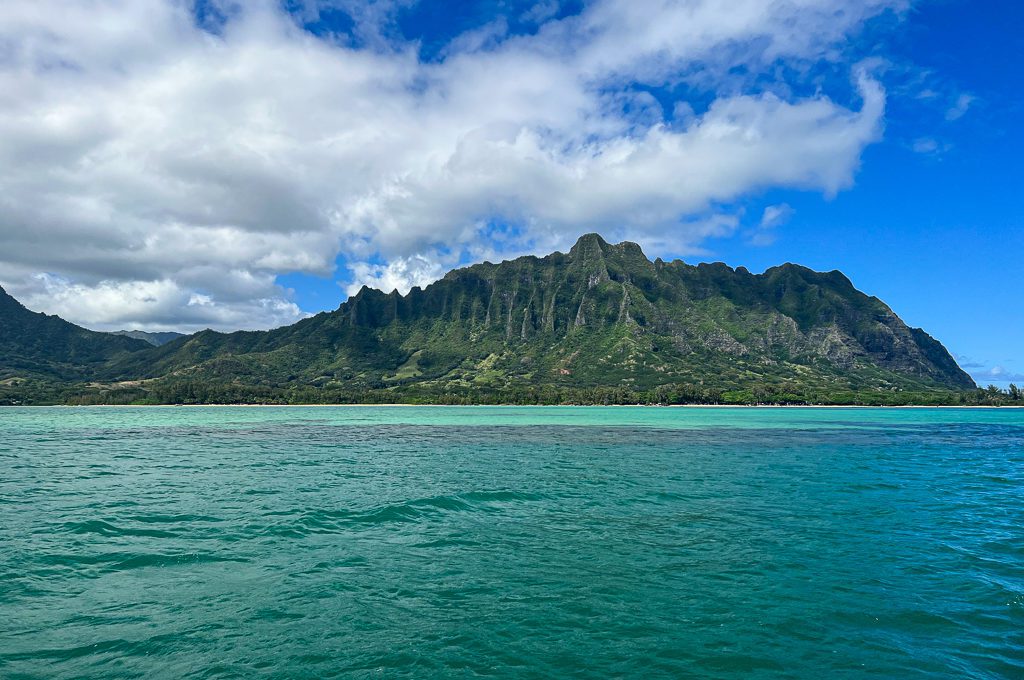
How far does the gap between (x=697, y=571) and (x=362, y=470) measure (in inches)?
1498

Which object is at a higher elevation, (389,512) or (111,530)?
(389,512)

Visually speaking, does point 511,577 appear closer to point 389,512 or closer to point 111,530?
point 389,512

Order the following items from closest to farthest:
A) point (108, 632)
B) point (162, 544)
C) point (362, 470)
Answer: point (108, 632) → point (162, 544) → point (362, 470)

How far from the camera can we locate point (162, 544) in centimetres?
2589

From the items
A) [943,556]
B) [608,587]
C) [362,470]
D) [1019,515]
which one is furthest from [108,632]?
[1019,515]

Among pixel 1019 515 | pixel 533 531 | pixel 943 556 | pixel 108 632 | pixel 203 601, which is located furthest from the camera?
pixel 1019 515

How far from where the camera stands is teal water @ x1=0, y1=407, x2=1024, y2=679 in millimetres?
14742

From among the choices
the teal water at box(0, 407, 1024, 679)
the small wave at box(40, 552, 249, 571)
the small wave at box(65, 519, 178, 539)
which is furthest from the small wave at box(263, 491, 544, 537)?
the small wave at box(65, 519, 178, 539)

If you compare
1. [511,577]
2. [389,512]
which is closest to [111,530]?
[389,512]

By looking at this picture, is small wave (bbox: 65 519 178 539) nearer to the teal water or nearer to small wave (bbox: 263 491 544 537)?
the teal water

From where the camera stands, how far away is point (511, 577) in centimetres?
2095

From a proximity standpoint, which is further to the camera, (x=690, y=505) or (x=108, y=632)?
(x=690, y=505)

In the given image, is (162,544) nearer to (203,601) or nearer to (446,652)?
(203,601)

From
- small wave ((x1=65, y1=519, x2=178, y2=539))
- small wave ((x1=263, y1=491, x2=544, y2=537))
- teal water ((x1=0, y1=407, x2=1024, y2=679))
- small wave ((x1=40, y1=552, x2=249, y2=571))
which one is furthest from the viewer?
small wave ((x1=263, y1=491, x2=544, y2=537))
